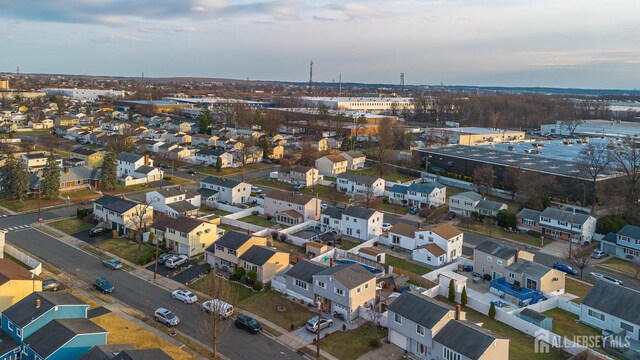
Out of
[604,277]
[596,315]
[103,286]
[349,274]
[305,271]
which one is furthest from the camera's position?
[604,277]

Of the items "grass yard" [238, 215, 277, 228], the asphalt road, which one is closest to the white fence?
the asphalt road

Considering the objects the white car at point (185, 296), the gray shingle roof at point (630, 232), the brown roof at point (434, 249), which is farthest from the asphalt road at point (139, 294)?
the gray shingle roof at point (630, 232)

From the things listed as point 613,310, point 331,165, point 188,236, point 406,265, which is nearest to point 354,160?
point 331,165

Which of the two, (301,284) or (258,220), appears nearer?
(301,284)

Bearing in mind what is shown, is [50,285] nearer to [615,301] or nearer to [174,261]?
[174,261]

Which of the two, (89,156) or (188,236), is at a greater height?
(89,156)

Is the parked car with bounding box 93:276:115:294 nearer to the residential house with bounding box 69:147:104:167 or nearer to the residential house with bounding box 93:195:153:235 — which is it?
the residential house with bounding box 93:195:153:235

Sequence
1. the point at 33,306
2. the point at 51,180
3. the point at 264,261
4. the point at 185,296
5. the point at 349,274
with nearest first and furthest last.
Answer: the point at 33,306, the point at 349,274, the point at 185,296, the point at 264,261, the point at 51,180

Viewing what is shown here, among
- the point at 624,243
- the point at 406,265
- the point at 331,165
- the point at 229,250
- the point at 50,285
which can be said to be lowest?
the point at 406,265

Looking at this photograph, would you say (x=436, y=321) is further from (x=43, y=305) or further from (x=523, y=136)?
(x=523, y=136)

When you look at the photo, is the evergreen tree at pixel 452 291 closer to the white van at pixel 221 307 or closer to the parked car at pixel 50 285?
the white van at pixel 221 307
